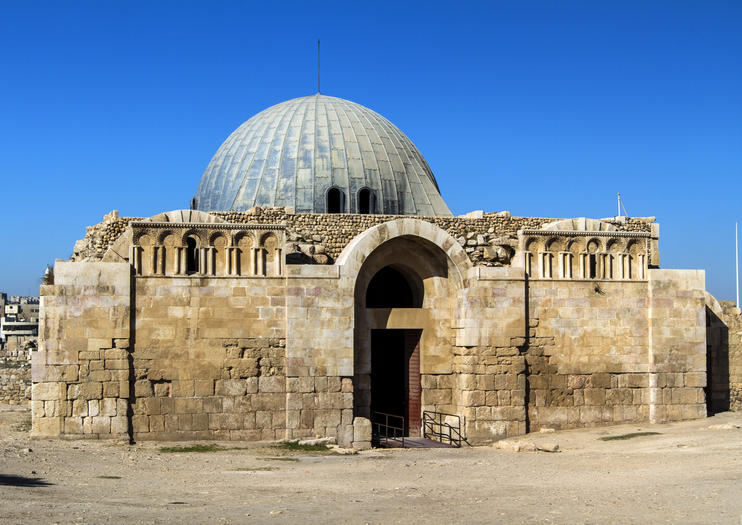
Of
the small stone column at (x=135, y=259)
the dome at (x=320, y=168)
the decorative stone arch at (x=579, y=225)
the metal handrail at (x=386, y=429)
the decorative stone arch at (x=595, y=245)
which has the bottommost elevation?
the metal handrail at (x=386, y=429)

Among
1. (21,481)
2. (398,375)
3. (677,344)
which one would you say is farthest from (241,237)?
(677,344)

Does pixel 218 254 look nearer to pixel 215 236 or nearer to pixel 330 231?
pixel 215 236

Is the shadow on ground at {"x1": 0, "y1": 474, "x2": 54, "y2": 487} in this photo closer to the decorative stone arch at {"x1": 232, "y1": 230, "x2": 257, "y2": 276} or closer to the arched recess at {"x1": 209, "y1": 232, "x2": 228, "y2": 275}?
the arched recess at {"x1": 209, "y1": 232, "x2": 228, "y2": 275}

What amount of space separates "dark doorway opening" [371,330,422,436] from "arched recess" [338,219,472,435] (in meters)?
0.02

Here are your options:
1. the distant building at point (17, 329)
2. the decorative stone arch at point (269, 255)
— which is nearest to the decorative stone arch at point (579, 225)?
the decorative stone arch at point (269, 255)

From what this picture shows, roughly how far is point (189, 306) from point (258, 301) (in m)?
1.37

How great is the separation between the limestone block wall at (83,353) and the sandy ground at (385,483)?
51 cm

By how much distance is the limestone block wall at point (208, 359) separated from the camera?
17891 mm

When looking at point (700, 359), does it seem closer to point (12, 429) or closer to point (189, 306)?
point (189, 306)

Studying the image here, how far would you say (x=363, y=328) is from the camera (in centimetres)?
1944

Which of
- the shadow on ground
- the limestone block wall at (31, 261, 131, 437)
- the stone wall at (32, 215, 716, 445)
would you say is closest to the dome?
the stone wall at (32, 215, 716, 445)

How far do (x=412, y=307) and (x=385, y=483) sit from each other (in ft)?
23.8

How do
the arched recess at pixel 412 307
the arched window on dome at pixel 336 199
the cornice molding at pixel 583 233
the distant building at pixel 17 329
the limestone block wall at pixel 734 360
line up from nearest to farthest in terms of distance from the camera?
the arched recess at pixel 412 307 → the cornice molding at pixel 583 233 → the limestone block wall at pixel 734 360 → the arched window on dome at pixel 336 199 → the distant building at pixel 17 329

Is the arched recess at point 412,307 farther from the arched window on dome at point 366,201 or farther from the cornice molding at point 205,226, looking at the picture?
the arched window on dome at point 366,201
